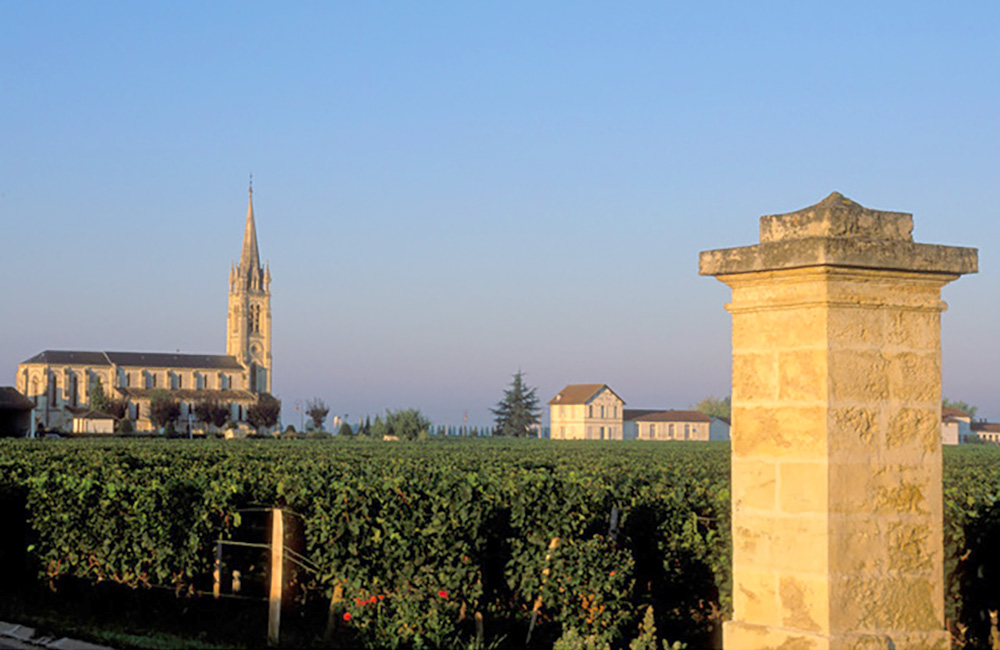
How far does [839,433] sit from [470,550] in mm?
5840

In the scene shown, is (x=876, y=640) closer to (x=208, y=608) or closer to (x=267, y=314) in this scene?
(x=208, y=608)

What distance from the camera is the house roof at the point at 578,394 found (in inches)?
4771

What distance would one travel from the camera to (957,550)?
9102mm

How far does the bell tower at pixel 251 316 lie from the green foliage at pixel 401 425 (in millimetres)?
53820

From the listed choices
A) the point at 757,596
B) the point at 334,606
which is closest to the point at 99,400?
the point at 334,606

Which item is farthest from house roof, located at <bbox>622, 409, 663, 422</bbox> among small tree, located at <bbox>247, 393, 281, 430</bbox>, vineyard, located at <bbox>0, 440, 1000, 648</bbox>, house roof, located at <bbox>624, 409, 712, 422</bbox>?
vineyard, located at <bbox>0, 440, 1000, 648</bbox>

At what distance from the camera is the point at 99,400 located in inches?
5591

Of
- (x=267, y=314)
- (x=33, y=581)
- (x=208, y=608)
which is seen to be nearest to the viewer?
(x=208, y=608)

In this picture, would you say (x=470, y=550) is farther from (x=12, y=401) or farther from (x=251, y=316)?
(x=251, y=316)

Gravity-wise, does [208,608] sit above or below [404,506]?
below

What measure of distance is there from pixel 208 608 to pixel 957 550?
8.23m

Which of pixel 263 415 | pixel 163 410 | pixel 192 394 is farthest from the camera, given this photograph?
pixel 192 394

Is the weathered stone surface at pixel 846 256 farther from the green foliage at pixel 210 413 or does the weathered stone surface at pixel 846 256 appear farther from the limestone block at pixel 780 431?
the green foliage at pixel 210 413

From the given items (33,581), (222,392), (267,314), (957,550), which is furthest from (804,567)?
(267,314)
